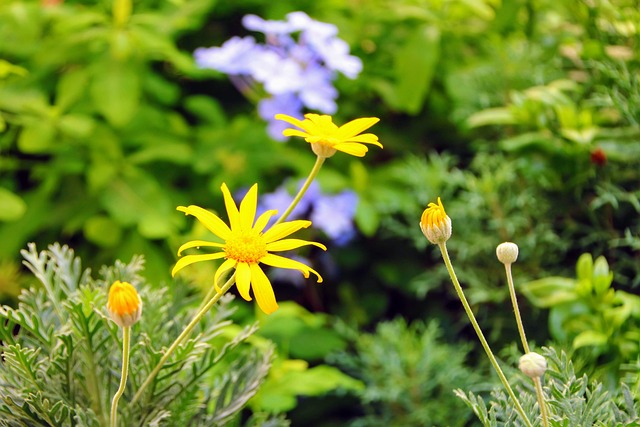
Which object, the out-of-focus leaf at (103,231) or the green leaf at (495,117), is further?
the out-of-focus leaf at (103,231)

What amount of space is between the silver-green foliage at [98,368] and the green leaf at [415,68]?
2.76 ft

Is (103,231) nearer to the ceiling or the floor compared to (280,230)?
nearer to the floor

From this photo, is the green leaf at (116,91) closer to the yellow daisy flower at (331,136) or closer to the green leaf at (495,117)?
the green leaf at (495,117)

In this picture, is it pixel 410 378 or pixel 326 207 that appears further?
pixel 326 207

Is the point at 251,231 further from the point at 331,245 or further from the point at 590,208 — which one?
the point at 331,245

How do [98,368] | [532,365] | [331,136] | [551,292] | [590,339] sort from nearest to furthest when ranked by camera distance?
[532,365], [331,136], [98,368], [590,339], [551,292]

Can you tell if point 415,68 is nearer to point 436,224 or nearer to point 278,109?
point 278,109

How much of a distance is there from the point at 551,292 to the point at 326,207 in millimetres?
520

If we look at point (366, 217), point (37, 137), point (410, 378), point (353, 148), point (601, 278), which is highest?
point (353, 148)

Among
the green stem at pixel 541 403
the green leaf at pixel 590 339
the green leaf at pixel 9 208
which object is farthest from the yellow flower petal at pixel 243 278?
the green leaf at pixel 9 208

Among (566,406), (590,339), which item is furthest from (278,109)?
(566,406)

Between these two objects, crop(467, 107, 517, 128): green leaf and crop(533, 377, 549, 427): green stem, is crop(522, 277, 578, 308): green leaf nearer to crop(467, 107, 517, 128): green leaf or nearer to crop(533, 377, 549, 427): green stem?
crop(467, 107, 517, 128): green leaf

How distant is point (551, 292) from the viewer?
1154 mm

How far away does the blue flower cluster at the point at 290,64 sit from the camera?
58.0 inches
